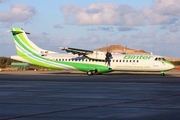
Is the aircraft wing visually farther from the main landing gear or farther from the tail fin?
the tail fin

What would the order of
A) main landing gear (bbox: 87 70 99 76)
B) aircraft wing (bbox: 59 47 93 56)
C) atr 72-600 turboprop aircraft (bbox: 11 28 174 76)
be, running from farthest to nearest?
main landing gear (bbox: 87 70 99 76)
aircraft wing (bbox: 59 47 93 56)
atr 72-600 turboprop aircraft (bbox: 11 28 174 76)

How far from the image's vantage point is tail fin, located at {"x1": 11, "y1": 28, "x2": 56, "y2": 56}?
5103 centimetres

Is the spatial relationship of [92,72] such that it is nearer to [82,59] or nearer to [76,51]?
[82,59]

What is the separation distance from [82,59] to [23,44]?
8.18 meters

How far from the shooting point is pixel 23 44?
51.5m

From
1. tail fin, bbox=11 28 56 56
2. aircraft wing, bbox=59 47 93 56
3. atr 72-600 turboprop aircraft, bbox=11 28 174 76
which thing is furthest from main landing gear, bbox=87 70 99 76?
tail fin, bbox=11 28 56 56

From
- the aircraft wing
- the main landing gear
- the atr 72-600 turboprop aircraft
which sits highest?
the aircraft wing

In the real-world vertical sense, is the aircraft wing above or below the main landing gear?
above

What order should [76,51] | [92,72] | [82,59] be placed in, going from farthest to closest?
[82,59], [92,72], [76,51]

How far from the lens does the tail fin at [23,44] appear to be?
51031 millimetres

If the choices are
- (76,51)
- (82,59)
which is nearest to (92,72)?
(82,59)

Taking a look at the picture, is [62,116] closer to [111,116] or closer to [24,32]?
[111,116]

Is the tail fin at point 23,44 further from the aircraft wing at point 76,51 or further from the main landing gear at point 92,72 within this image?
the main landing gear at point 92,72

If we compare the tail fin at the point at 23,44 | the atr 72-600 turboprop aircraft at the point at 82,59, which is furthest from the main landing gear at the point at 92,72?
the tail fin at the point at 23,44
